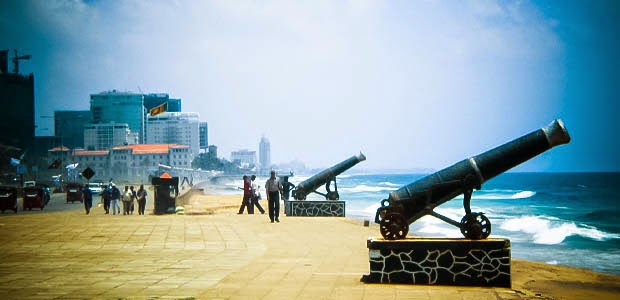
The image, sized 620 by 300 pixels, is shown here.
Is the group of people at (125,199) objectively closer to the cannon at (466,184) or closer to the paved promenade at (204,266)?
the paved promenade at (204,266)

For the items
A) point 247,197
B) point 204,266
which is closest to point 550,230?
point 247,197

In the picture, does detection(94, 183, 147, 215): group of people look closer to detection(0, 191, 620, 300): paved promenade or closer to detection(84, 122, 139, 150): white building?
detection(0, 191, 620, 300): paved promenade

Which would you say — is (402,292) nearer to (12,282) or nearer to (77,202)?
(12,282)

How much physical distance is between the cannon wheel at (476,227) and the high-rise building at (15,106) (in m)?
105

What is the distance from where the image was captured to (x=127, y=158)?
16250 centimetres

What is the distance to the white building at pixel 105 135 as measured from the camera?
185500 millimetres

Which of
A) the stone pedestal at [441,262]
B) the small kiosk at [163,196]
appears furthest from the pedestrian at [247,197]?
the stone pedestal at [441,262]

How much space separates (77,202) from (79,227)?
73.5 ft

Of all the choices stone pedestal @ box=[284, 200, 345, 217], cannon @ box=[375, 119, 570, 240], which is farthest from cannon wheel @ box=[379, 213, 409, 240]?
stone pedestal @ box=[284, 200, 345, 217]

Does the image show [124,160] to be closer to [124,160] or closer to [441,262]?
[124,160]

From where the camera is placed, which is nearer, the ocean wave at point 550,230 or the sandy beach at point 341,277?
the sandy beach at point 341,277

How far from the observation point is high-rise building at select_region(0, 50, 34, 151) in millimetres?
102438

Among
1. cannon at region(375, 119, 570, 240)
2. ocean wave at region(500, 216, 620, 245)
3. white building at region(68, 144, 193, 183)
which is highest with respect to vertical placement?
white building at region(68, 144, 193, 183)

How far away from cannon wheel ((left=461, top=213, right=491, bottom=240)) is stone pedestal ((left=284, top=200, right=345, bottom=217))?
14.6 metres
